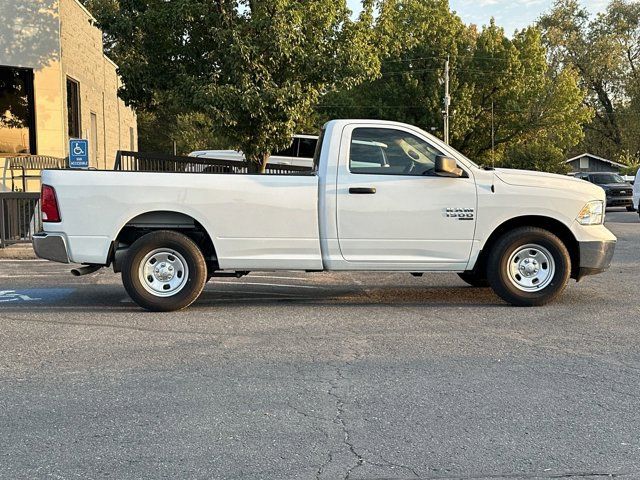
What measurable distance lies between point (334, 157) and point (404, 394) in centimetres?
357

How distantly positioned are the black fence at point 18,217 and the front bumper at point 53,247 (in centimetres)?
608

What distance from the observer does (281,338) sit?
6.47 meters

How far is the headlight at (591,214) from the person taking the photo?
309 inches

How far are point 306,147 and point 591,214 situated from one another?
17453mm

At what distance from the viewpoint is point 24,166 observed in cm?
1938

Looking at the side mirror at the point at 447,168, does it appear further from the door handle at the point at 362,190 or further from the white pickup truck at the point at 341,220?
the door handle at the point at 362,190

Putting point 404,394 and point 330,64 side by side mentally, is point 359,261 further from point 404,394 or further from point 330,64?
point 330,64

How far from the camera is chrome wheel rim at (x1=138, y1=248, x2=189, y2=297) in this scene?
768 centimetres

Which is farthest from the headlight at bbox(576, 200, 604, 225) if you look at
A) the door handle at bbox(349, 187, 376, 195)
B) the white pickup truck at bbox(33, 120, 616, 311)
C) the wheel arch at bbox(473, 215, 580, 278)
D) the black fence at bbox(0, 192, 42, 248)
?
the black fence at bbox(0, 192, 42, 248)

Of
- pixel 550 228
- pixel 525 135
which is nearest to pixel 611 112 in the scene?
pixel 525 135

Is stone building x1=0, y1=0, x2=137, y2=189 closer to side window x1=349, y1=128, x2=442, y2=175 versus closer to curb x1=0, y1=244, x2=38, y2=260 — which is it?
curb x1=0, y1=244, x2=38, y2=260

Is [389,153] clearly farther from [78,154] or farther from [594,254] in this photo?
[78,154]

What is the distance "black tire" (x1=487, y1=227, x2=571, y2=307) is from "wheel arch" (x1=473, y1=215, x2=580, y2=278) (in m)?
0.12

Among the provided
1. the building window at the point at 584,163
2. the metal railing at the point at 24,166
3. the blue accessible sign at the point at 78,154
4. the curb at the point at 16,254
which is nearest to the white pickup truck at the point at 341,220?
the curb at the point at 16,254
